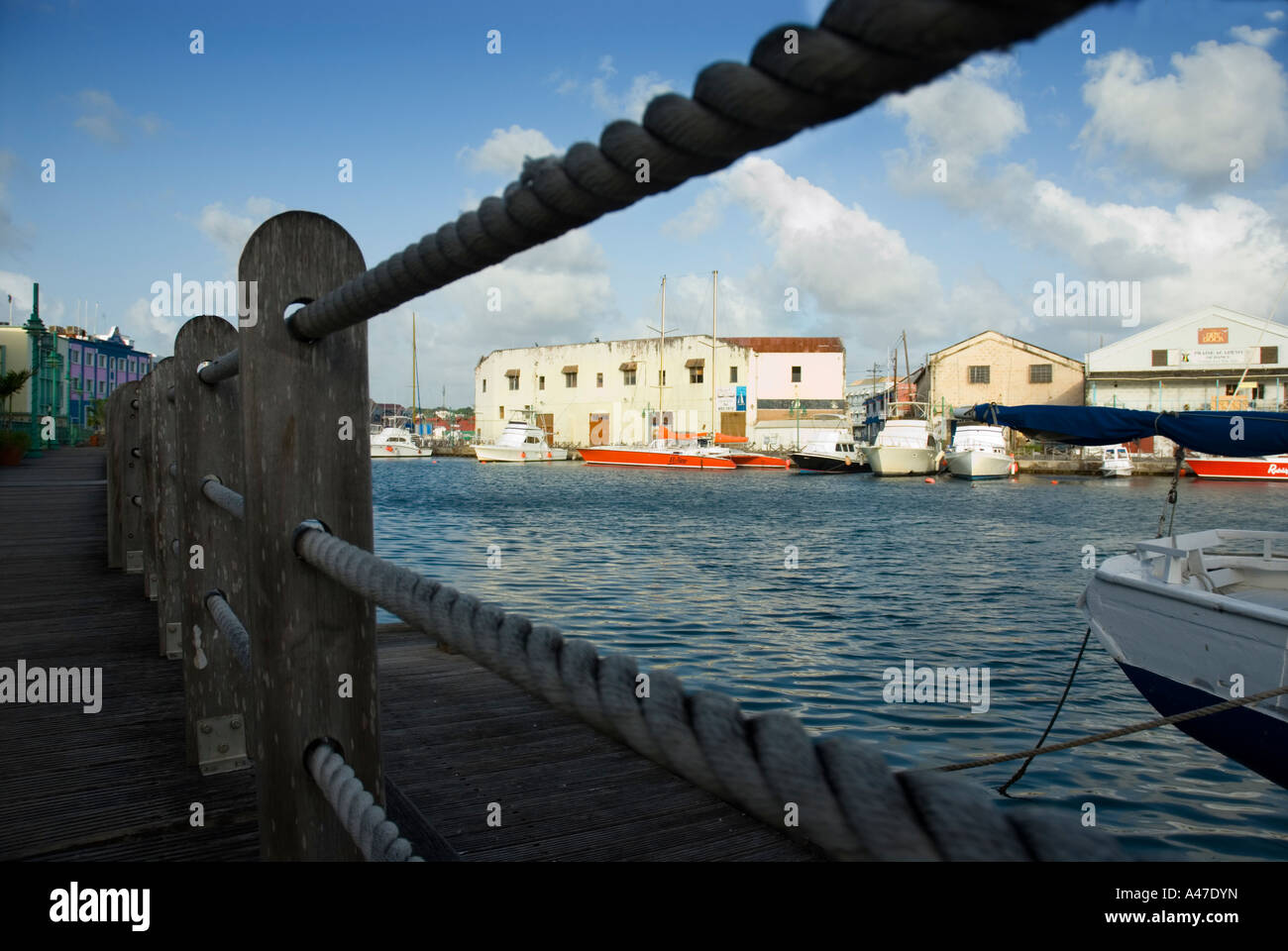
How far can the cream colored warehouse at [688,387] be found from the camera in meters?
60.4

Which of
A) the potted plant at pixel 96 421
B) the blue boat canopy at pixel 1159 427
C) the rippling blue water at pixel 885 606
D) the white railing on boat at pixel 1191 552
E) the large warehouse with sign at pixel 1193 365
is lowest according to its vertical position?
the rippling blue water at pixel 885 606

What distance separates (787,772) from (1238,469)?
53.1 meters

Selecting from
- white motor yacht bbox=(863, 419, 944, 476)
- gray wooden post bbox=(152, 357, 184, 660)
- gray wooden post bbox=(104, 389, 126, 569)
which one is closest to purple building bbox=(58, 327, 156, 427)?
white motor yacht bbox=(863, 419, 944, 476)

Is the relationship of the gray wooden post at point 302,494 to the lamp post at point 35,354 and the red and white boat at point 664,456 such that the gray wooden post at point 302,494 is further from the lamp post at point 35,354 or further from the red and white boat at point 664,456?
the red and white boat at point 664,456

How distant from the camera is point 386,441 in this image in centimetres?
7756

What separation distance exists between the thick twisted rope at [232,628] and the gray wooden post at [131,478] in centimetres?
374

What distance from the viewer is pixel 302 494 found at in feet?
4.65

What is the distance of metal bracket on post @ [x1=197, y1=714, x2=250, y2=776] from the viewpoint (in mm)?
3156

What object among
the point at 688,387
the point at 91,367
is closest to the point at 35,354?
the point at 91,367

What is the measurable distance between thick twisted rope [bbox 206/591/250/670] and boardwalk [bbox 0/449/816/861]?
72 cm

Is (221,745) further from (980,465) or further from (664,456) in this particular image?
(664,456)

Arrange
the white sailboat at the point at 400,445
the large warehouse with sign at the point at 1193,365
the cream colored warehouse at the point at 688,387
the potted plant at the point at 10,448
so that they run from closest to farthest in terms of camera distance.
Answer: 1. the potted plant at the point at 10,448
2. the large warehouse with sign at the point at 1193,365
3. the cream colored warehouse at the point at 688,387
4. the white sailboat at the point at 400,445

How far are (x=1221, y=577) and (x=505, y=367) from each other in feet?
222

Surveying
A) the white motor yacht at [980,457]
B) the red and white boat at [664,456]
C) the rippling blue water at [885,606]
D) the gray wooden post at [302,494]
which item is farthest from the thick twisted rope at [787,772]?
the red and white boat at [664,456]
